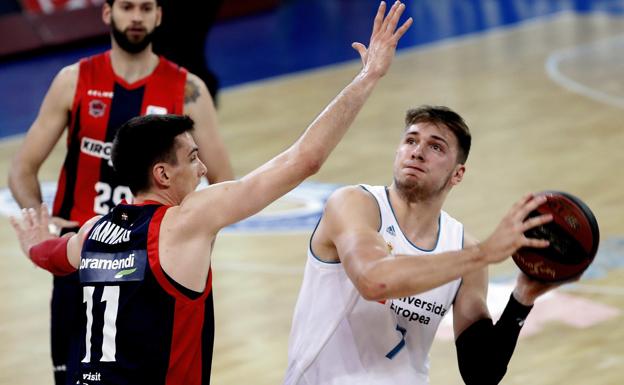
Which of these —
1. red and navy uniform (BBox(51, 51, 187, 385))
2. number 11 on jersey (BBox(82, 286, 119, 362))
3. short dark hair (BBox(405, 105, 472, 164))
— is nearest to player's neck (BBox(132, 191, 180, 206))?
number 11 on jersey (BBox(82, 286, 119, 362))

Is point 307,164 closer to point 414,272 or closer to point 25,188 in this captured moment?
point 414,272

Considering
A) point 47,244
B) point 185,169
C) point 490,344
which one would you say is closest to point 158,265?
point 185,169

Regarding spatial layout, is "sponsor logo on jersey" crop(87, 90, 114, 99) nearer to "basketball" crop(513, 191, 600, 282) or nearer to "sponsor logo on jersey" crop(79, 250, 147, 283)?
"sponsor logo on jersey" crop(79, 250, 147, 283)

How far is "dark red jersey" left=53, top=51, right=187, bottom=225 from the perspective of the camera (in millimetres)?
6445

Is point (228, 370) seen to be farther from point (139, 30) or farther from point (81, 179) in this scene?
point (139, 30)

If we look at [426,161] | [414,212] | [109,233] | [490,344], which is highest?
[109,233]

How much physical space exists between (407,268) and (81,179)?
9.17 ft

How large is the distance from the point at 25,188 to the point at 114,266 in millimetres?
1981

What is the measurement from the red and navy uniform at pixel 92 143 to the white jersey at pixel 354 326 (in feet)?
5.53

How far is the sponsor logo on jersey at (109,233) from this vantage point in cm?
463

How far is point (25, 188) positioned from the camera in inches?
252

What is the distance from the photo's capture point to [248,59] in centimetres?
1805

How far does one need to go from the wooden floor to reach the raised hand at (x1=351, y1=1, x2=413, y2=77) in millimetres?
3007

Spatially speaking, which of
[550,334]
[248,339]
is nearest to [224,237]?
[248,339]
